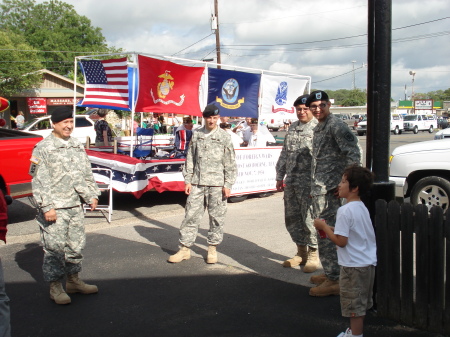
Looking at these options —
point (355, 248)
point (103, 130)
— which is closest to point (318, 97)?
point (355, 248)

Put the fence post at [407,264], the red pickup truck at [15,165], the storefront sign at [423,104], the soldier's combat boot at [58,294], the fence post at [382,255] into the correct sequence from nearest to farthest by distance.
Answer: the fence post at [407,264] < the fence post at [382,255] < the soldier's combat boot at [58,294] < the red pickup truck at [15,165] < the storefront sign at [423,104]

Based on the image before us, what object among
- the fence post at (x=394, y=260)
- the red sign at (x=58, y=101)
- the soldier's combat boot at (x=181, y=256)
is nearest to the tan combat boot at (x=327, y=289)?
the fence post at (x=394, y=260)

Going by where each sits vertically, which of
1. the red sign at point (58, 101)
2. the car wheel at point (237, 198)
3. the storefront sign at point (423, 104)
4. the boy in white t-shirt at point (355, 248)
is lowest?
the car wheel at point (237, 198)

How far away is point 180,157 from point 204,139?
13.9ft

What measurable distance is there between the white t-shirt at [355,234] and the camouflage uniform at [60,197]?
7.95 ft

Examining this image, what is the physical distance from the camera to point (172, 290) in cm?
489

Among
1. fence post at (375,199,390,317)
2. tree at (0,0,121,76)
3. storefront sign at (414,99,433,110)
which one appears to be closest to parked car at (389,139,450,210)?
fence post at (375,199,390,317)

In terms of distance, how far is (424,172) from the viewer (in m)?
8.07

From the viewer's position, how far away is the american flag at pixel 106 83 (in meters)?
9.19

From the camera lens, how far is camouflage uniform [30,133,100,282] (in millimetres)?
4387

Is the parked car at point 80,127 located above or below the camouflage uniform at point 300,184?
above

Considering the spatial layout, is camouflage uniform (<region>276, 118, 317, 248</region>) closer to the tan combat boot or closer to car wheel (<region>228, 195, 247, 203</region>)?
the tan combat boot

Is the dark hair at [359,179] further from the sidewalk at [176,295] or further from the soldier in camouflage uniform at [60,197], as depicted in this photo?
the soldier in camouflage uniform at [60,197]

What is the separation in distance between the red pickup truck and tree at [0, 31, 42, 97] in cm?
2931
